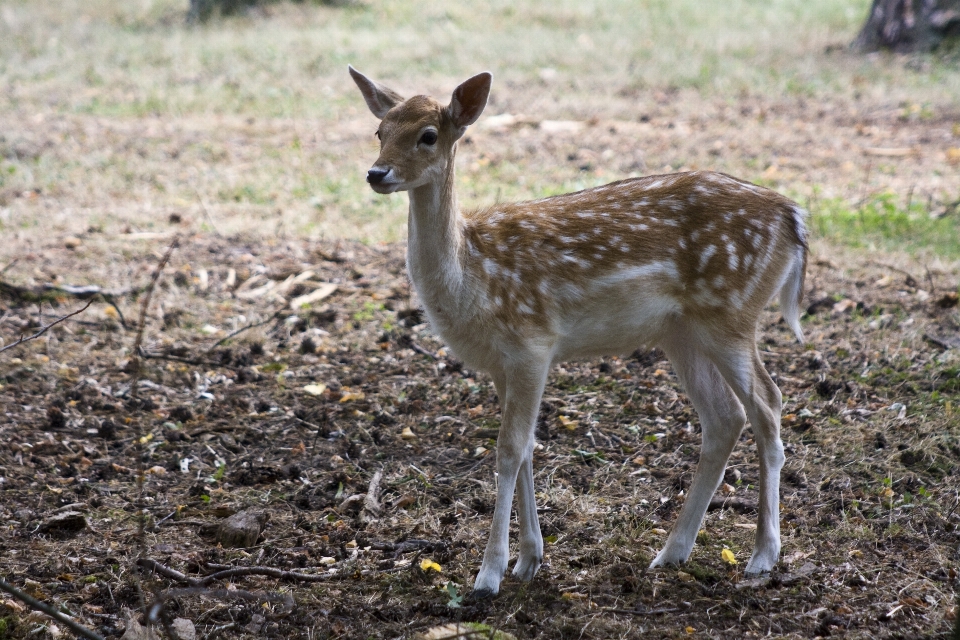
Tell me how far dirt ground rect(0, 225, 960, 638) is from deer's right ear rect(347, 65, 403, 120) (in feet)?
4.58

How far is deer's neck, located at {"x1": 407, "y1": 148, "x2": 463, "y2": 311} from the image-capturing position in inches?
156

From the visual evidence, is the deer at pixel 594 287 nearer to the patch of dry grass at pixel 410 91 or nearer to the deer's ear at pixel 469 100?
the deer's ear at pixel 469 100

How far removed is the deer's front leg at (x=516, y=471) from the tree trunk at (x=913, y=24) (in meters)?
11.8

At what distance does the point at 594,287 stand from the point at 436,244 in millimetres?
711

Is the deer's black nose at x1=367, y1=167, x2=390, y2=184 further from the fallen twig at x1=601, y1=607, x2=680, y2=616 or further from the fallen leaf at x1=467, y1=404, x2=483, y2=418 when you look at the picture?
the fallen leaf at x1=467, y1=404, x2=483, y2=418

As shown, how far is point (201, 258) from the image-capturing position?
755 centimetres

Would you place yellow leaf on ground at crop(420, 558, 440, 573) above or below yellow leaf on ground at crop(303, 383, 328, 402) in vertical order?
above

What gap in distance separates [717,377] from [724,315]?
36 cm

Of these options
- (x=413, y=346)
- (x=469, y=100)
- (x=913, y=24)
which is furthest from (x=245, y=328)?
(x=913, y=24)

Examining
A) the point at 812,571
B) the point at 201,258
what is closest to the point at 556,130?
the point at 201,258

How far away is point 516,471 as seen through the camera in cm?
393

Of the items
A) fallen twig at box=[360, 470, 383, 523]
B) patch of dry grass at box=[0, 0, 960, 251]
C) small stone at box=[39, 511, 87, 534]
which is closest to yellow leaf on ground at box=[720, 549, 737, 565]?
fallen twig at box=[360, 470, 383, 523]

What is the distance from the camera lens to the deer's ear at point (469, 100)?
3910mm

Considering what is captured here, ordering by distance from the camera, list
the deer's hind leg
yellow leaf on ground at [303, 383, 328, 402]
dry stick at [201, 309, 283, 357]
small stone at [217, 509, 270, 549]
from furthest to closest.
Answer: dry stick at [201, 309, 283, 357] → yellow leaf on ground at [303, 383, 328, 402] → small stone at [217, 509, 270, 549] → the deer's hind leg
